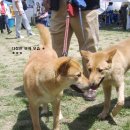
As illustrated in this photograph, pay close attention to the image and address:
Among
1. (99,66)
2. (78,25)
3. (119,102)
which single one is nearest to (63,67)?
(99,66)

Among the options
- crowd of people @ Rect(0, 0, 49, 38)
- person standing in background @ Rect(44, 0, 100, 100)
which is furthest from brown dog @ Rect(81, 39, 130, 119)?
crowd of people @ Rect(0, 0, 49, 38)

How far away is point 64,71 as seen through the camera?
2.98m

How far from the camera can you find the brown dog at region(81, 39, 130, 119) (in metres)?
3.50

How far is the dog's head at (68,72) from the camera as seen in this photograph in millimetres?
2980

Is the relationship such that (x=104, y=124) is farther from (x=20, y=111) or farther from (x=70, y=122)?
(x=20, y=111)

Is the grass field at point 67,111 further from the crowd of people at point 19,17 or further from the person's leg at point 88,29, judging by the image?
the crowd of people at point 19,17

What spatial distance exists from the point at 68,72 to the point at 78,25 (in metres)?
1.83

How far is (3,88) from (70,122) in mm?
1846

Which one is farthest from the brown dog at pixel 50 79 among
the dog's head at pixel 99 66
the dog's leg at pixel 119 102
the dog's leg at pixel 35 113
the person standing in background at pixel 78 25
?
the person standing in background at pixel 78 25

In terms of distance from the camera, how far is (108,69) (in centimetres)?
360

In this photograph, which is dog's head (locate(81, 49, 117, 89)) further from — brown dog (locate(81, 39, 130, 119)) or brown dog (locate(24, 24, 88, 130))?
brown dog (locate(24, 24, 88, 130))

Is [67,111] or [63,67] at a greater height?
[63,67]

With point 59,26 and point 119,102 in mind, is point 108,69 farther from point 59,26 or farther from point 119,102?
point 59,26

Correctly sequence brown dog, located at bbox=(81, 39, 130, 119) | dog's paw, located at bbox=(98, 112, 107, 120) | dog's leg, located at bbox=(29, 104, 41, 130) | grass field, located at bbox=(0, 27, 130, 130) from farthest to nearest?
dog's paw, located at bbox=(98, 112, 107, 120)
grass field, located at bbox=(0, 27, 130, 130)
brown dog, located at bbox=(81, 39, 130, 119)
dog's leg, located at bbox=(29, 104, 41, 130)
